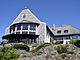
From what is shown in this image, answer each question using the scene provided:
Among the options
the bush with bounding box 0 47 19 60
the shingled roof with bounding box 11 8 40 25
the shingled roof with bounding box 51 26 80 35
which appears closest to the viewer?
the bush with bounding box 0 47 19 60

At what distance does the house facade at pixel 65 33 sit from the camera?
288 feet

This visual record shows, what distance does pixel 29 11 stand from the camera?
81625 mm

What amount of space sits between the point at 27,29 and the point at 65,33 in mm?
19866

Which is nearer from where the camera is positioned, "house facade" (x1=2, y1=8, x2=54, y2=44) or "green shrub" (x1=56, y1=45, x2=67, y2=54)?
"green shrub" (x1=56, y1=45, x2=67, y2=54)

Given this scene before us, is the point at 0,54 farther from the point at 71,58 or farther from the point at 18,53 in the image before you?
the point at 71,58

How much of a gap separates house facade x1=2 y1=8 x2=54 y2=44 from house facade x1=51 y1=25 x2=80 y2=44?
1416cm

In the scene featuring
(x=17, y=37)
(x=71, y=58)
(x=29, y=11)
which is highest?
(x=29, y=11)

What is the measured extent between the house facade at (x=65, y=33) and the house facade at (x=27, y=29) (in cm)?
1416

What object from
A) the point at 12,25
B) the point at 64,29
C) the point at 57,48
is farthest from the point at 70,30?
the point at 57,48

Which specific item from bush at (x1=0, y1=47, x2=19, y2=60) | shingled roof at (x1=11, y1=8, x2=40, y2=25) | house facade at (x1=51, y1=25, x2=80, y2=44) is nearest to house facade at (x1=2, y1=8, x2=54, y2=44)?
shingled roof at (x1=11, y1=8, x2=40, y2=25)

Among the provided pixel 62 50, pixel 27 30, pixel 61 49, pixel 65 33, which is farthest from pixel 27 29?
pixel 62 50

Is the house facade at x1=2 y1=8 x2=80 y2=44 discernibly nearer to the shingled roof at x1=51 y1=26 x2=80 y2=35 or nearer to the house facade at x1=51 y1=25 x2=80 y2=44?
the house facade at x1=51 y1=25 x2=80 y2=44

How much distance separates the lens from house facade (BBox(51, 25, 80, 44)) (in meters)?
87.9

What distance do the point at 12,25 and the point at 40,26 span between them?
31.6 ft
